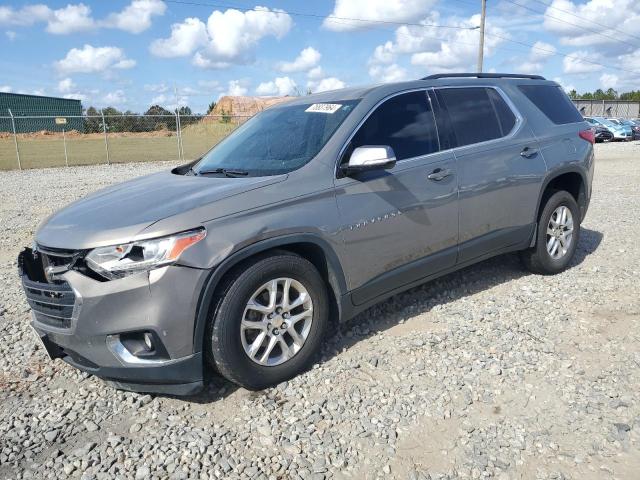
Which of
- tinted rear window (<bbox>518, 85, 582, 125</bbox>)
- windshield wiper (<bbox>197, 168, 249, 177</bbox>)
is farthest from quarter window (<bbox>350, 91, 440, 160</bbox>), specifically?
tinted rear window (<bbox>518, 85, 582, 125</bbox>)

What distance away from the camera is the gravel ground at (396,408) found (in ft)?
8.95

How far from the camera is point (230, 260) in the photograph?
307 cm

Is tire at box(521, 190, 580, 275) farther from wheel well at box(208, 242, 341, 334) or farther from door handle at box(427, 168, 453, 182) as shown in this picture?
wheel well at box(208, 242, 341, 334)

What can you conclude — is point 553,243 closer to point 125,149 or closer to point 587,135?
point 587,135

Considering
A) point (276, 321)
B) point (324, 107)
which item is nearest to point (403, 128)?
point (324, 107)

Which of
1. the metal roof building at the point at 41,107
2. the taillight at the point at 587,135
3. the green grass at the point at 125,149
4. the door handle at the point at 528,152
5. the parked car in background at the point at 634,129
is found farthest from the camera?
the metal roof building at the point at 41,107

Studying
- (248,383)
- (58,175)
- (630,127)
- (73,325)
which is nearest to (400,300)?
(248,383)

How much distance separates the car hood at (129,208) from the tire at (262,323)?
17.5 inches

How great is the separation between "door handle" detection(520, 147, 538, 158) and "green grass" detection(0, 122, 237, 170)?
719 inches

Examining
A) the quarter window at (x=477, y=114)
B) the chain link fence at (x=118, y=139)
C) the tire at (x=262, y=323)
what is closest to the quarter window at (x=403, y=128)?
the quarter window at (x=477, y=114)

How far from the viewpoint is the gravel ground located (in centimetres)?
273

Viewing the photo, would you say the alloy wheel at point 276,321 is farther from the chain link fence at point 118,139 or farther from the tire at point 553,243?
the chain link fence at point 118,139

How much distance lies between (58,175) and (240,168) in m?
15.4

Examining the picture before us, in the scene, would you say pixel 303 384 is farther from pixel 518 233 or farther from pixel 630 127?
pixel 630 127
